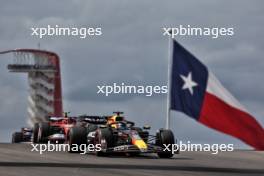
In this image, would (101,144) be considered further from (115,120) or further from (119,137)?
(115,120)

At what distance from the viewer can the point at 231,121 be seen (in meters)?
16.7

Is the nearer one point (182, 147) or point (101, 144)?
point (101, 144)

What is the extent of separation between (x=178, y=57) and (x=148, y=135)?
7.71 meters

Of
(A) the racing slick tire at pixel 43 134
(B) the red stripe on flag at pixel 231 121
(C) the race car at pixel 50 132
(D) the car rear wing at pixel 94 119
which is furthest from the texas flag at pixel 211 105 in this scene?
(A) the racing slick tire at pixel 43 134

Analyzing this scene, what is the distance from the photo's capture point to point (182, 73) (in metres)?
20.1

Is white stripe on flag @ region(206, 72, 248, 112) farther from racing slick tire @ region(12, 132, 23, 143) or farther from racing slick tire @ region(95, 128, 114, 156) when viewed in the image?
racing slick tire @ region(12, 132, 23, 143)

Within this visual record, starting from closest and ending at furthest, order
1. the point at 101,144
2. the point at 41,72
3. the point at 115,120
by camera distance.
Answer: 1. the point at 101,144
2. the point at 115,120
3. the point at 41,72

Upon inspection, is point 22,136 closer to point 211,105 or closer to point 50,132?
point 50,132

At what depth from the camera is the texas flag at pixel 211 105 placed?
1625 centimetres

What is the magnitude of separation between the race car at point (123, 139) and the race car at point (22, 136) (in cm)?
1635

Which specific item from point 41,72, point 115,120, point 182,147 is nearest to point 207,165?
point 115,120

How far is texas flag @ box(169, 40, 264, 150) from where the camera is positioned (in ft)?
53.3

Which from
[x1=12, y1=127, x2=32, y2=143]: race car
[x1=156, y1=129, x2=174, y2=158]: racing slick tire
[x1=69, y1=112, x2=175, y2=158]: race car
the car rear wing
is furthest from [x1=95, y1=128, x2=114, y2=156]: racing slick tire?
[x1=12, y1=127, x2=32, y2=143]: race car

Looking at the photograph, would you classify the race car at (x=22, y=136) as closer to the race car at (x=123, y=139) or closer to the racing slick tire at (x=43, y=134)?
the racing slick tire at (x=43, y=134)
